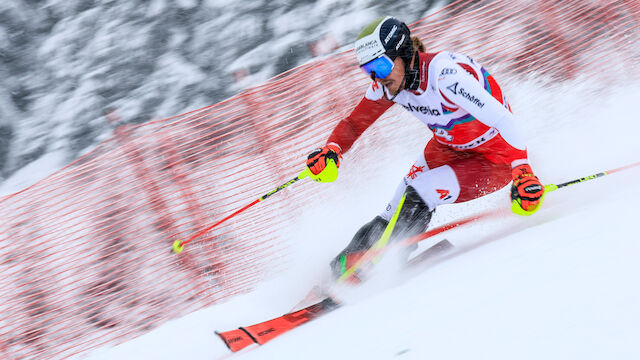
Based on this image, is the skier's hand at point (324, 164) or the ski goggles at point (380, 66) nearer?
the ski goggles at point (380, 66)

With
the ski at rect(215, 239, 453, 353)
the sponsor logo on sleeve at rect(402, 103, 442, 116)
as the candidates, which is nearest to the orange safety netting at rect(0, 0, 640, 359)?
the ski at rect(215, 239, 453, 353)

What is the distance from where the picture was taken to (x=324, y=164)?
8.12 ft

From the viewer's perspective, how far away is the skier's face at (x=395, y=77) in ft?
6.55

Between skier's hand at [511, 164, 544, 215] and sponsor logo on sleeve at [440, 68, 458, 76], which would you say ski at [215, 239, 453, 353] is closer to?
skier's hand at [511, 164, 544, 215]

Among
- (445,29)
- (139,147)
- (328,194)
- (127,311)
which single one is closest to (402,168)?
(328,194)

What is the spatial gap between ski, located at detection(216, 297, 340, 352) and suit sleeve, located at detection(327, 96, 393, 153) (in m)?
0.86

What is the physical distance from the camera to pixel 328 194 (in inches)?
138

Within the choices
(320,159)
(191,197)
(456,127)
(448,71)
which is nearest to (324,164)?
(320,159)

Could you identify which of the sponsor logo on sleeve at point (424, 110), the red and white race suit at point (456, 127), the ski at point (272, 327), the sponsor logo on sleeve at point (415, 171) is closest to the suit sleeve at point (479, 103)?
the red and white race suit at point (456, 127)

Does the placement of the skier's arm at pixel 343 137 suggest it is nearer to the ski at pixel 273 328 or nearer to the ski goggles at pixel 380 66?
the ski goggles at pixel 380 66

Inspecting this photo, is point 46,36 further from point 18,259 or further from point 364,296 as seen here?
point 364,296

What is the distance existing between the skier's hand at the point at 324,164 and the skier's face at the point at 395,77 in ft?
1.81

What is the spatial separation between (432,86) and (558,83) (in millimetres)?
2426

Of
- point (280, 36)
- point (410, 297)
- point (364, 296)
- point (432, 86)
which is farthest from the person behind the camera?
point (280, 36)
